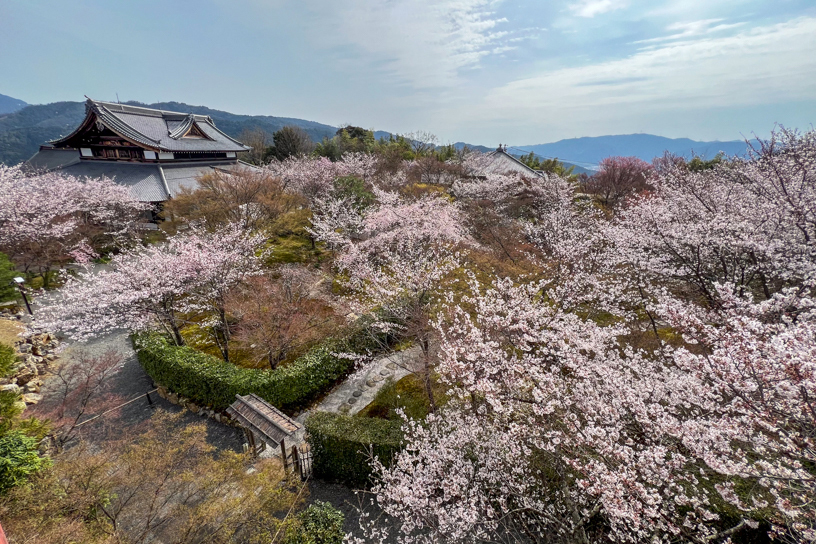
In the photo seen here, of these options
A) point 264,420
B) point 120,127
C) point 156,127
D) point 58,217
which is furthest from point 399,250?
point 156,127

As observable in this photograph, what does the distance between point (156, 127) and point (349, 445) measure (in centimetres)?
3448

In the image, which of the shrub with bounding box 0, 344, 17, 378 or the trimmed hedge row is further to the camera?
the trimmed hedge row

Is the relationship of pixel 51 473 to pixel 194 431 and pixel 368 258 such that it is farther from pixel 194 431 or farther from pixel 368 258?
pixel 368 258

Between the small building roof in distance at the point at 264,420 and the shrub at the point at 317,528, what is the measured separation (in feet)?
5.12

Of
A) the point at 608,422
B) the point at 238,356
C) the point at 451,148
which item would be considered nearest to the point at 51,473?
the point at 238,356

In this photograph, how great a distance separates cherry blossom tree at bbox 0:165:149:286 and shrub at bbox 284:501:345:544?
785 inches

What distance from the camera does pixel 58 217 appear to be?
1867 centimetres

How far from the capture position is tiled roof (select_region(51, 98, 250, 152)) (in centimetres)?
2469

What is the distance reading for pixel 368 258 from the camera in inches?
658

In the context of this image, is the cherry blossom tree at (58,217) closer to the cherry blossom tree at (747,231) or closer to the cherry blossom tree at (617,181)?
the cherry blossom tree at (747,231)

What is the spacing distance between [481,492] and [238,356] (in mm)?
9980

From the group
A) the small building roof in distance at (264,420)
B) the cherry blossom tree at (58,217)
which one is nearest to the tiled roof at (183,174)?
the cherry blossom tree at (58,217)

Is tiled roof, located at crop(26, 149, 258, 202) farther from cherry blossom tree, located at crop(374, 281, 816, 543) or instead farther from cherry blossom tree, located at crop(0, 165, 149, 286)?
cherry blossom tree, located at crop(374, 281, 816, 543)

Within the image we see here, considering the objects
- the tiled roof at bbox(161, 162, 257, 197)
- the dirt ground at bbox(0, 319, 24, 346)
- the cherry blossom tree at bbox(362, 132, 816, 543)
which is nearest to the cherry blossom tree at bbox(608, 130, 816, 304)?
the cherry blossom tree at bbox(362, 132, 816, 543)
